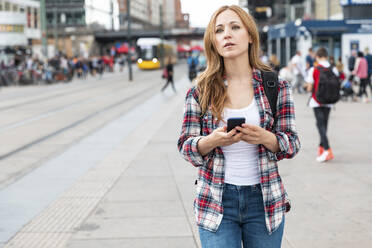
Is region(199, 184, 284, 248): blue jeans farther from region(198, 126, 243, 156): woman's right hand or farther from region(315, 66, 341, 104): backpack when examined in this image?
region(315, 66, 341, 104): backpack

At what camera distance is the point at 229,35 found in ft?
9.04

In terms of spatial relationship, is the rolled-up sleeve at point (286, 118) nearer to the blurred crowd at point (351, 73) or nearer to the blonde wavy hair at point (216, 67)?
the blonde wavy hair at point (216, 67)

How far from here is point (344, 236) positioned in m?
5.09

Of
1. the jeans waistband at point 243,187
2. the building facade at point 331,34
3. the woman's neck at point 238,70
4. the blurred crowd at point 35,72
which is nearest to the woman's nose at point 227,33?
the woman's neck at point 238,70

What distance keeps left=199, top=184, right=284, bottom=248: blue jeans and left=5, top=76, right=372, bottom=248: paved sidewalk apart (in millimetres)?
2165

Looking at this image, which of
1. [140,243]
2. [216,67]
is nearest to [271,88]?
[216,67]

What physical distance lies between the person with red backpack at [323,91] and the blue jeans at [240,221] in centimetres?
608

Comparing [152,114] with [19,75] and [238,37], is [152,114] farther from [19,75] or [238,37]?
[19,75]

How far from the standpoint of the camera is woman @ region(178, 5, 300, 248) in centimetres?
273

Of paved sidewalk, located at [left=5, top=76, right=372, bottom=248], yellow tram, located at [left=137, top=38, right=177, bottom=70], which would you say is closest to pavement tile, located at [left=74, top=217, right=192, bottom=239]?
paved sidewalk, located at [left=5, top=76, right=372, bottom=248]

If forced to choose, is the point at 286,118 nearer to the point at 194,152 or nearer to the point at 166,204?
the point at 194,152

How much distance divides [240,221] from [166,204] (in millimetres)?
3655

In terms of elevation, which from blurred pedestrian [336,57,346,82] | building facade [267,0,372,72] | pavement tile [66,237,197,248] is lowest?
pavement tile [66,237,197,248]

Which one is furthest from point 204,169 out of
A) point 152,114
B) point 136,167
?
point 152,114
